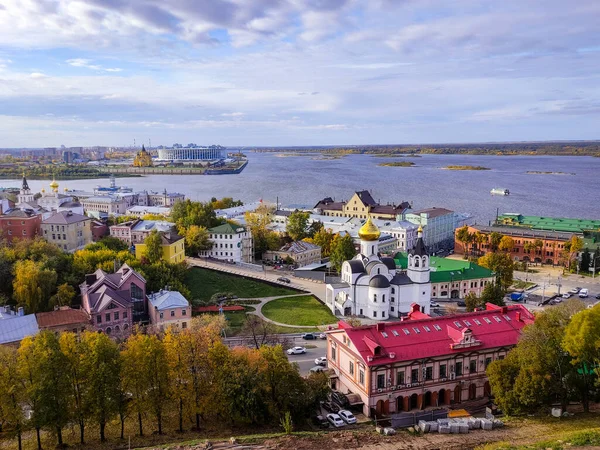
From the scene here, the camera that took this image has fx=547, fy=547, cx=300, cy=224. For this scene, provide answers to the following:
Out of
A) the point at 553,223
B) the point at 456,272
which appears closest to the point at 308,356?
the point at 456,272

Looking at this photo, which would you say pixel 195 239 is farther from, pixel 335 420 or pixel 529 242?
pixel 529 242

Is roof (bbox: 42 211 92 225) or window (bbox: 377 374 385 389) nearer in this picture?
window (bbox: 377 374 385 389)

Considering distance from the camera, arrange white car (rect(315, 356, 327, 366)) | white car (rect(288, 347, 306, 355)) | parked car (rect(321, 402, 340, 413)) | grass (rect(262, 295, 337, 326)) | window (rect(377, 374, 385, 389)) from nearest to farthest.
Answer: parked car (rect(321, 402, 340, 413)) → window (rect(377, 374, 385, 389)) → white car (rect(315, 356, 327, 366)) → white car (rect(288, 347, 306, 355)) → grass (rect(262, 295, 337, 326))

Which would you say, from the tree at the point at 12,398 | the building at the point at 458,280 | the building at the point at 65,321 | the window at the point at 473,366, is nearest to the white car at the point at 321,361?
the window at the point at 473,366

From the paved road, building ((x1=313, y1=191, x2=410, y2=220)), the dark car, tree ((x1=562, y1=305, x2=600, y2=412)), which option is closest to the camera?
tree ((x1=562, y1=305, x2=600, y2=412))

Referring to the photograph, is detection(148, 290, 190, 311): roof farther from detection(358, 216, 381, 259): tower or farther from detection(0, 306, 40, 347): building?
detection(358, 216, 381, 259): tower

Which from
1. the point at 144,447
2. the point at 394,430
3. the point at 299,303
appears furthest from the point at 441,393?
the point at 299,303

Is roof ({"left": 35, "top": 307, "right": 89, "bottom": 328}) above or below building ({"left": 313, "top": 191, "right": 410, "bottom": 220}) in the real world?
below

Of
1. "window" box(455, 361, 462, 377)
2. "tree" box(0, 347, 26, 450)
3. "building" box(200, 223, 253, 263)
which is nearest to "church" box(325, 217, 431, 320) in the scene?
"window" box(455, 361, 462, 377)
